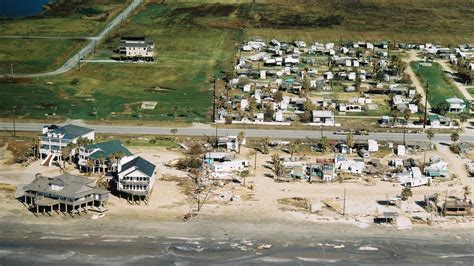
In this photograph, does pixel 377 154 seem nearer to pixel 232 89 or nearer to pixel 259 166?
pixel 259 166

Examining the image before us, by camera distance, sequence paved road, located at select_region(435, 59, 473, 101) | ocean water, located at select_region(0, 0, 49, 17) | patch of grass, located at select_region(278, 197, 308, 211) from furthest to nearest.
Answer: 1. ocean water, located at select_region(0, 0, 49, 17)
2. paved road, located at select_region(435, 59, 473, 101)
3. patch of grass, located at select_region(278, 197, 308, 211)

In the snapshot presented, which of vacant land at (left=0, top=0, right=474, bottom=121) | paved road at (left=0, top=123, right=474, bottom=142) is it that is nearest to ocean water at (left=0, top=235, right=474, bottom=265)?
paved road at (left=0, top=123, right=474, bottom=142)

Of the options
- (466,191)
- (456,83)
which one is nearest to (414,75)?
(456,83)

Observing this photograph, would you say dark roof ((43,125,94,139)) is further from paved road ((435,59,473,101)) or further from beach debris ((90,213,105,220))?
paved road ((435,59,473,101))

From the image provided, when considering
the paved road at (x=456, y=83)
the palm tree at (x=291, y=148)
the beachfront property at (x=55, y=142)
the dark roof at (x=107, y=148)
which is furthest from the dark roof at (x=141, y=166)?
the paved road at (x=456, y=83)

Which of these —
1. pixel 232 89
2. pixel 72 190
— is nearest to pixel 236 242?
pixel 72 190

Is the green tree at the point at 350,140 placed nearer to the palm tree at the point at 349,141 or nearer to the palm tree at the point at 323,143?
the palm tree at the point at 349,141
